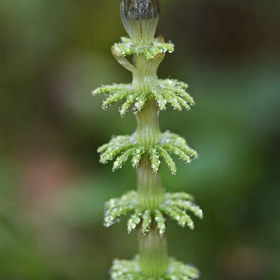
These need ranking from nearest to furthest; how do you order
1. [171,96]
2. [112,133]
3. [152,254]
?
1. [171,96]
2. [152,254]
3. [112,133]

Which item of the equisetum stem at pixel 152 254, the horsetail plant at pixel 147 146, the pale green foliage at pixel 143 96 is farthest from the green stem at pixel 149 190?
the pale green foliage at pixel 143 96

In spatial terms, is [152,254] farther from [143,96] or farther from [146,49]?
[146,49]

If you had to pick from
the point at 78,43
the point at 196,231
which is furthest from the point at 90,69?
the point at 196,231

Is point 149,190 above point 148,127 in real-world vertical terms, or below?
below

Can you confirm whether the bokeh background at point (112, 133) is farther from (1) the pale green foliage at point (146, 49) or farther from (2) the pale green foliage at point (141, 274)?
(1) the pale green foliage at point (146, 49)

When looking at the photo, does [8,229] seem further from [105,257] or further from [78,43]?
[78,43]

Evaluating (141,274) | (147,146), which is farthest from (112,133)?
(147,146)

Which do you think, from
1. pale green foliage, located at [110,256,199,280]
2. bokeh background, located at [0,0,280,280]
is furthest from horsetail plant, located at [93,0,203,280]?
bokeh background, located at [0,0,280,280]
